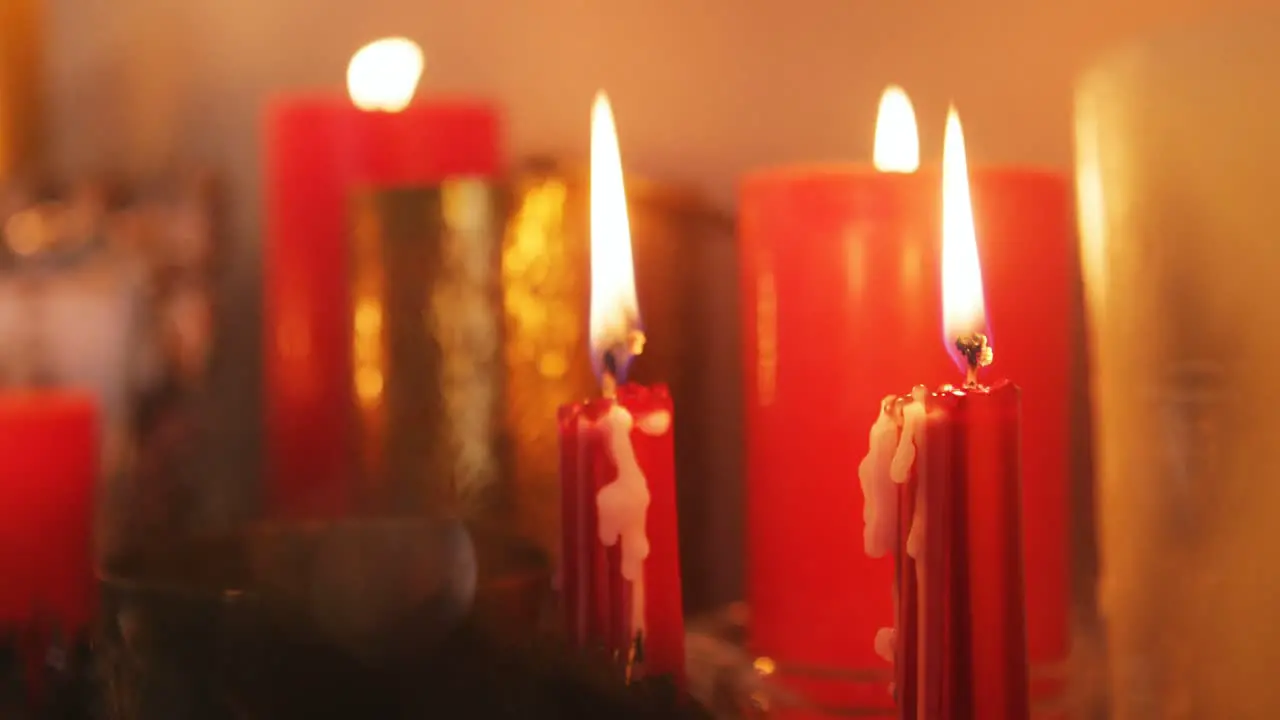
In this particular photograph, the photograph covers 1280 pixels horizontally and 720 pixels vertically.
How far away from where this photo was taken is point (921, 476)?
25 cm

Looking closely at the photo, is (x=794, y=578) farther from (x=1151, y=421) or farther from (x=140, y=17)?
(x=140, y=17)

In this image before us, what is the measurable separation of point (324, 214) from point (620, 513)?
372mm

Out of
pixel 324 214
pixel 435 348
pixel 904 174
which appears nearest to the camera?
pixel 904 174

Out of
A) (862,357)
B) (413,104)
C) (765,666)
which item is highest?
(413,104)

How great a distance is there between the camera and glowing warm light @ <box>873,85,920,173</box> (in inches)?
16.7

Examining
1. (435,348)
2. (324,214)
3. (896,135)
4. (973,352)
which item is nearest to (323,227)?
(324,214)

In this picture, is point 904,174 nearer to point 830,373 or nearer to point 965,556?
point 830,373

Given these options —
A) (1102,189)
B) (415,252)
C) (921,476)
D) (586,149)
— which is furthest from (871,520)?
(586,149)

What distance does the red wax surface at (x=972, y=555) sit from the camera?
0.25 m

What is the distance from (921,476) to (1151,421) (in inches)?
4.1

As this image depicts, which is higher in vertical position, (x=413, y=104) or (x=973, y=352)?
(x=413, y=104)

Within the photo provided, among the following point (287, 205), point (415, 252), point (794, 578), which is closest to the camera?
point (794, 578)

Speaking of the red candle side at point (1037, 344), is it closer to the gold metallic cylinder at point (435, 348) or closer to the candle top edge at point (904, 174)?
the candle top edge at point (904, 174)

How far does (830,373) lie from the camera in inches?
15.6
